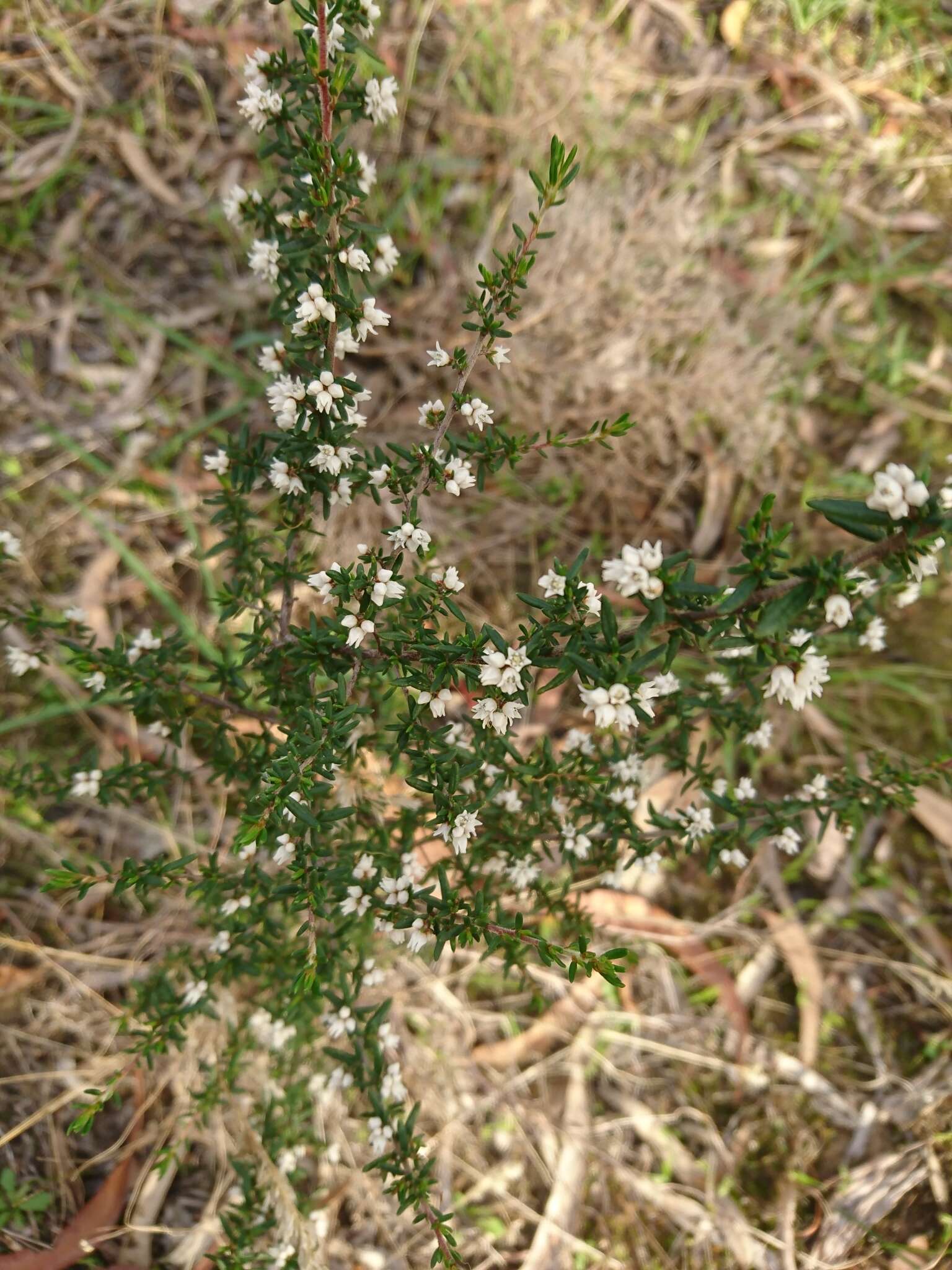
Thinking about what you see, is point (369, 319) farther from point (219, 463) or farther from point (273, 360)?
point (219, 463)

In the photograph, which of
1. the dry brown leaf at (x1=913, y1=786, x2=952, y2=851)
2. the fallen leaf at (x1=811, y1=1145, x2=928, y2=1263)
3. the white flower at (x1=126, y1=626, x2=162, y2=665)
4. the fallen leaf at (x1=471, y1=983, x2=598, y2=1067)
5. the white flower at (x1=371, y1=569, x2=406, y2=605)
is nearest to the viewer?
the white flower at (x1=371, y1=569, x2=406, y2=605)

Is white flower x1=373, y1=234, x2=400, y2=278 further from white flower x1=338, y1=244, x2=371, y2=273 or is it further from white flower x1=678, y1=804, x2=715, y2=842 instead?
white flower x1=678, y1=804, x2=715, y2=842

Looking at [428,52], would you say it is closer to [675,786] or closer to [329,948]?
[675,786]

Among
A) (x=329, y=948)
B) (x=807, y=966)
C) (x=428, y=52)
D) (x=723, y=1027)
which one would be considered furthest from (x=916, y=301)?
(x=329, y=948)

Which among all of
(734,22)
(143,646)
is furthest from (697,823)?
(734,22)

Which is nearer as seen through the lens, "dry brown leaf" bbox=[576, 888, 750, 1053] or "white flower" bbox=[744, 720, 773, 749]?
"white flower" bbox=[744, 720, 773, 749]

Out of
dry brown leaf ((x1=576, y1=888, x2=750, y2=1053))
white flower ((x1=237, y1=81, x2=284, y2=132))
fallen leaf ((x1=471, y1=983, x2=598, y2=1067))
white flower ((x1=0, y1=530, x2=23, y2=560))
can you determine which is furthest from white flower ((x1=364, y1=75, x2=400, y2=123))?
fallen leaf ((x1=471, y1=983, x2=598, y2=1067))
